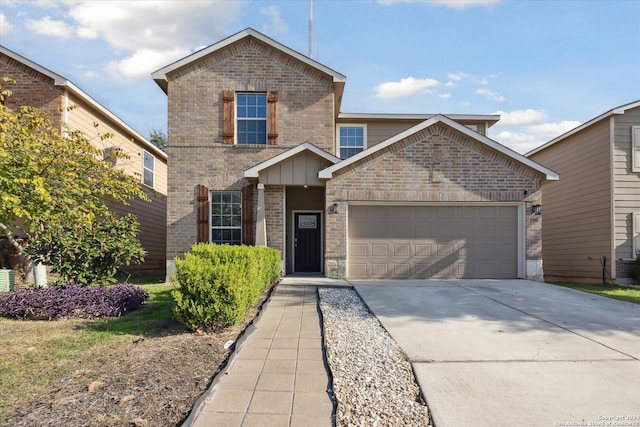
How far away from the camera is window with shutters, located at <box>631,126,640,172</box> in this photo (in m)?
14.2

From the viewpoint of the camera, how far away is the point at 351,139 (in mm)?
15758

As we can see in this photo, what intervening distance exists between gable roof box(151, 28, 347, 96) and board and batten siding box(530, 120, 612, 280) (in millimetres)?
9373

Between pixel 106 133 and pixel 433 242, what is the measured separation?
31.3 feet

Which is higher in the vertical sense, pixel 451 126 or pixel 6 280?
pixel 451 126

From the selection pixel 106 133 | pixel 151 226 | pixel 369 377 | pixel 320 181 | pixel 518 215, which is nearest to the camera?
pixel 369 377

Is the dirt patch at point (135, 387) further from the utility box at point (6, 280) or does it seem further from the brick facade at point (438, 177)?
the brick facade at point (438, 177)

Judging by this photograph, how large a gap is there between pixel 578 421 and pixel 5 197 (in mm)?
5526

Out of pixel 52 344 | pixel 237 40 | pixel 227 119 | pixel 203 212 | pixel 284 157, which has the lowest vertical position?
pixel 52 344

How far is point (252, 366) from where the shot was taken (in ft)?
14.9

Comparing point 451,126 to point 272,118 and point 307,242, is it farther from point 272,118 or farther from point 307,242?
point 307,242

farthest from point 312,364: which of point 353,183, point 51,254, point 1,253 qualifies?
point 1,253

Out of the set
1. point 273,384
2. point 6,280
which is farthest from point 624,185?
point 6,280

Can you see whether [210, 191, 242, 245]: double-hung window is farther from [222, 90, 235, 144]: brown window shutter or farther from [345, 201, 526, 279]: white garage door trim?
[345, 201, 526, 279]: white garage door trim

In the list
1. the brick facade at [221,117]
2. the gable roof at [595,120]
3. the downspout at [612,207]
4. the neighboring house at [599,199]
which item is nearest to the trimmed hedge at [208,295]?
the brick facade at [221,117]
